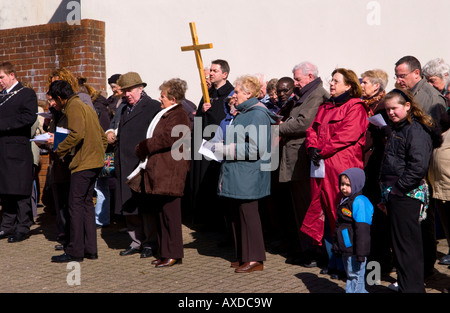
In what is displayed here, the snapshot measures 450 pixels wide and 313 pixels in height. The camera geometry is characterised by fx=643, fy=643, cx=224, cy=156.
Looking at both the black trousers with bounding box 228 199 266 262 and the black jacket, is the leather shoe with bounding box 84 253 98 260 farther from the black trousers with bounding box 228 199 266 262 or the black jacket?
the black jacket

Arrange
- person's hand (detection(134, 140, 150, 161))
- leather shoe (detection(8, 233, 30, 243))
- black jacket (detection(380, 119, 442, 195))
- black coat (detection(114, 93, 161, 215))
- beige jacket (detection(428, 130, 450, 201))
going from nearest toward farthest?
black jacket (detection(380, 119, 442, 195))
beige jacket (detection(428, 130, 450, 201))
person's hand (detection(134, 140, 150, 161))
black coat (detection(114, 93, 161, 215))
leather shoe (detection(8, 233, 30, 243))

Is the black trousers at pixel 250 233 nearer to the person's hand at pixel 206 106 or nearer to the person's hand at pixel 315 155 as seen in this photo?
the person's hand at pixel 315 155

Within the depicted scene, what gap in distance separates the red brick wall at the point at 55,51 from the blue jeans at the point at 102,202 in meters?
2.82

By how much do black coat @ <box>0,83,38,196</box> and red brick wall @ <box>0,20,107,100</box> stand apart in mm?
3063

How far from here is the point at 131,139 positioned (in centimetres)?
745

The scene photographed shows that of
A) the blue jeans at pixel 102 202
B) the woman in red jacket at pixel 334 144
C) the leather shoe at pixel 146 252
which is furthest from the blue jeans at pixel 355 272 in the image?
the blue jeans at pixel 102 202

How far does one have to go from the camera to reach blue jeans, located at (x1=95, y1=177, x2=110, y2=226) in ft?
29.7

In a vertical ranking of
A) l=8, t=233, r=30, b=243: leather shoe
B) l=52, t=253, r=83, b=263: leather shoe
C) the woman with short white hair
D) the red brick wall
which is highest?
the red brick wall

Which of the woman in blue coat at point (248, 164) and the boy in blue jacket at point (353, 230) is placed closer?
the boy in blue jacket at point (353, 230)

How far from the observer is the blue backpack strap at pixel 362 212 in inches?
202

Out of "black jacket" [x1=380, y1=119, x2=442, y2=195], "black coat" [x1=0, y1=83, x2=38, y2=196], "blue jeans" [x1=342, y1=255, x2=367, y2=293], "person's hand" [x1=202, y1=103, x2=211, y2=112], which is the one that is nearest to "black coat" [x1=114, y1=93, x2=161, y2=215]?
"person's hand" [x1=202, y1=103, x2=211, y2=112]
